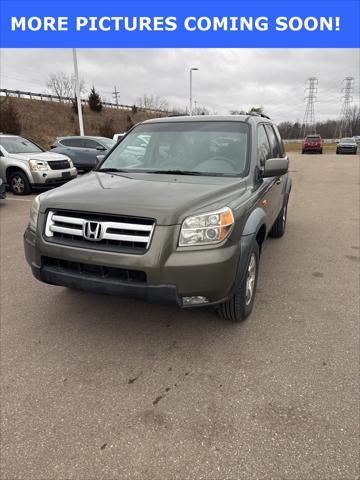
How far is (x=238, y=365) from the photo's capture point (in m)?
2.68

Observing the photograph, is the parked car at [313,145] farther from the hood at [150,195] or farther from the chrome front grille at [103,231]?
the chrome front grille at [103,231]

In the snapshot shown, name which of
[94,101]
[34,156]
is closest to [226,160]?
[34,156]

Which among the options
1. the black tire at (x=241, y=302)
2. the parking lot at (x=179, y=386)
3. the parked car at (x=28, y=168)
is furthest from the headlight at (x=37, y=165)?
the black tire at (x=241, y=302)

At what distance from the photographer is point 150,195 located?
270 cm

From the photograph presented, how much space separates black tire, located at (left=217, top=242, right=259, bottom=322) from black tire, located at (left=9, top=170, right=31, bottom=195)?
815cm

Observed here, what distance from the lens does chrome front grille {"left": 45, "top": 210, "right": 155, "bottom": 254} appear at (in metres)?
2.49

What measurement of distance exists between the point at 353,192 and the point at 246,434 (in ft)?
34.0

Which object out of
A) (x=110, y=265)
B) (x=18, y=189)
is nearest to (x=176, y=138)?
(x=110, y=265)

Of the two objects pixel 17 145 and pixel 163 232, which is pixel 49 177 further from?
pixel 163 232

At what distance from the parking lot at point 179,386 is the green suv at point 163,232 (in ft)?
1.64

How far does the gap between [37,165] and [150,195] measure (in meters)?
7.86

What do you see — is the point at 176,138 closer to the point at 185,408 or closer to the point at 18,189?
the point at 185,408

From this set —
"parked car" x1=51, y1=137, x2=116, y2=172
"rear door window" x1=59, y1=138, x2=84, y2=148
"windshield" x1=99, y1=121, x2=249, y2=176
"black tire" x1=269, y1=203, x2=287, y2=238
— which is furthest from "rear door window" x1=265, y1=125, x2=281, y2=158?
"rear door window" x1=59, y1=138, x2=84, y2=148

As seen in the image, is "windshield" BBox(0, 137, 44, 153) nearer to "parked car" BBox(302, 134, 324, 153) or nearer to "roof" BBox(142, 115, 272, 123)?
"roof" BBox(142, 115, 272, 123)
